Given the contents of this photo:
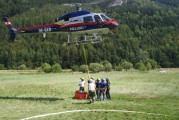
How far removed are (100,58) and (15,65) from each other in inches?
1811

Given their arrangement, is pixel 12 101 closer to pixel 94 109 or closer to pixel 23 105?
pixel 23 105

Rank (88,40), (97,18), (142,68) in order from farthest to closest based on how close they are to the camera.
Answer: (142,68) < (88,40) < (97,18)

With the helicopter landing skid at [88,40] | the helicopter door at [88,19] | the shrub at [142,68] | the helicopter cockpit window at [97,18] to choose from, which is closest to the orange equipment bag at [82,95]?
the helicopter landing skid at [88,40]

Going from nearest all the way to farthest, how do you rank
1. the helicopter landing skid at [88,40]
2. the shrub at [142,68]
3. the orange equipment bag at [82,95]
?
the orange equipment bag at [82,95] < the helicopter landing skid at [88,40] < the shrub at [142,68]

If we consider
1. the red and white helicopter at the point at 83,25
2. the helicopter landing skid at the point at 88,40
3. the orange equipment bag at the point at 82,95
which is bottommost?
the orange equipment bag at the point at 82,95

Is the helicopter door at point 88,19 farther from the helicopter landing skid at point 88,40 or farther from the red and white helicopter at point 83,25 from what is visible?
the helicopter landing skid at point 88,40

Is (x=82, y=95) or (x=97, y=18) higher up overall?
(x=97, y=18)

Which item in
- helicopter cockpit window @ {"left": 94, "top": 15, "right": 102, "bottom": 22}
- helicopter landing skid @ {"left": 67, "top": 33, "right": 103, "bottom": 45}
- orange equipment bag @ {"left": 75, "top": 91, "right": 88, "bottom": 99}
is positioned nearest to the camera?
orange equipment bag @ {"left": 75, "top": 91, "right": 88, "bottom": 99}

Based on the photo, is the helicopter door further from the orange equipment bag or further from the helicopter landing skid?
the orange equipment bag

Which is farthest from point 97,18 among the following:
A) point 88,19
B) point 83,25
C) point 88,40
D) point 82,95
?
point 82,95

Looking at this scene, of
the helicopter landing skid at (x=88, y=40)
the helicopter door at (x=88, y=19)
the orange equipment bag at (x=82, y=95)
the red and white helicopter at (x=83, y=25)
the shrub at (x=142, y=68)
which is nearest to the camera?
the orange equipment bag at (x=82, y=95)

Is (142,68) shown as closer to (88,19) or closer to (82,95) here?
(88,19)

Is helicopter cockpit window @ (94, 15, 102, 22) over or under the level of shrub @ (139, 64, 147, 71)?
over

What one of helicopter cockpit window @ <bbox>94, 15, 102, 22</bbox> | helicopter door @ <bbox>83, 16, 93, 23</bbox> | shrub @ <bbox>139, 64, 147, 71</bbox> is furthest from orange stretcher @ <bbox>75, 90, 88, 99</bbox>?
shrub @ <bbox>139, 64, 147, 71</bbox>
